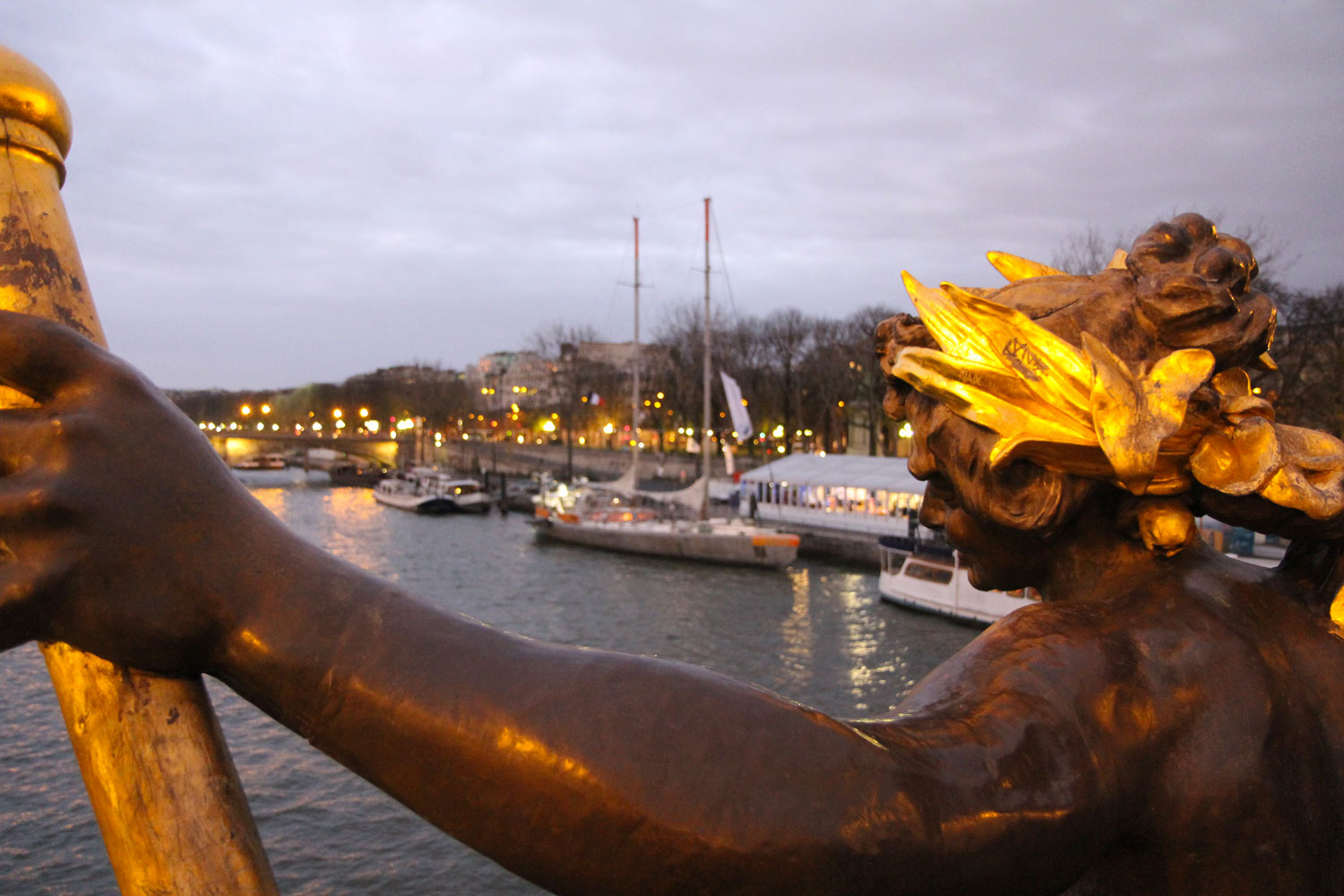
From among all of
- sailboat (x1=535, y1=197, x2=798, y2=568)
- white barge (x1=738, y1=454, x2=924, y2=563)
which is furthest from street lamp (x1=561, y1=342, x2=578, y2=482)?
white barge (x1=738, y1=454, x2=924, y2=563)

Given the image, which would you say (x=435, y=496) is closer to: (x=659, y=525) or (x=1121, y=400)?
(x=659, y=525)

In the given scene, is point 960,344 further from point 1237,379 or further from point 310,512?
point 310,512

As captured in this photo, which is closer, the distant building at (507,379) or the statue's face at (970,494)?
the statue's face at (970,494)

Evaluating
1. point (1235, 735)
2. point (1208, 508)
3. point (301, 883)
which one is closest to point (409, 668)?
point (1235, 735)

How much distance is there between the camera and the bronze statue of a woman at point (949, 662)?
0.81 m

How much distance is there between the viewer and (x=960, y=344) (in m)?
1.20

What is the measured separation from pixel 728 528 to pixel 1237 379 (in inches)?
1089

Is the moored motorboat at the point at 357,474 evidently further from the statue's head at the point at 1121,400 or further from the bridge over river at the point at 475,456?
the statue's head at the point at 1121,400

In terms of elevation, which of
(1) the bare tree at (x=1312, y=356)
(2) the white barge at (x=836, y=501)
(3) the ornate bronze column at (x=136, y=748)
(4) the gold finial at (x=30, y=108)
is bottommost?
(2) the white barge at (x=836, y=501)

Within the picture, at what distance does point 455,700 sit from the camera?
0.84 metres

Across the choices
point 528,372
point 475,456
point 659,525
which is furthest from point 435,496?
point 528,372

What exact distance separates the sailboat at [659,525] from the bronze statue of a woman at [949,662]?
2560 centimetres

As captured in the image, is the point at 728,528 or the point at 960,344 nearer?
the point at 960,344

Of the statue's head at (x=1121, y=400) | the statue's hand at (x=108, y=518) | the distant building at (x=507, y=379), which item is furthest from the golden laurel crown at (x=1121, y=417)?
the distant building at (x=507, y=379)
